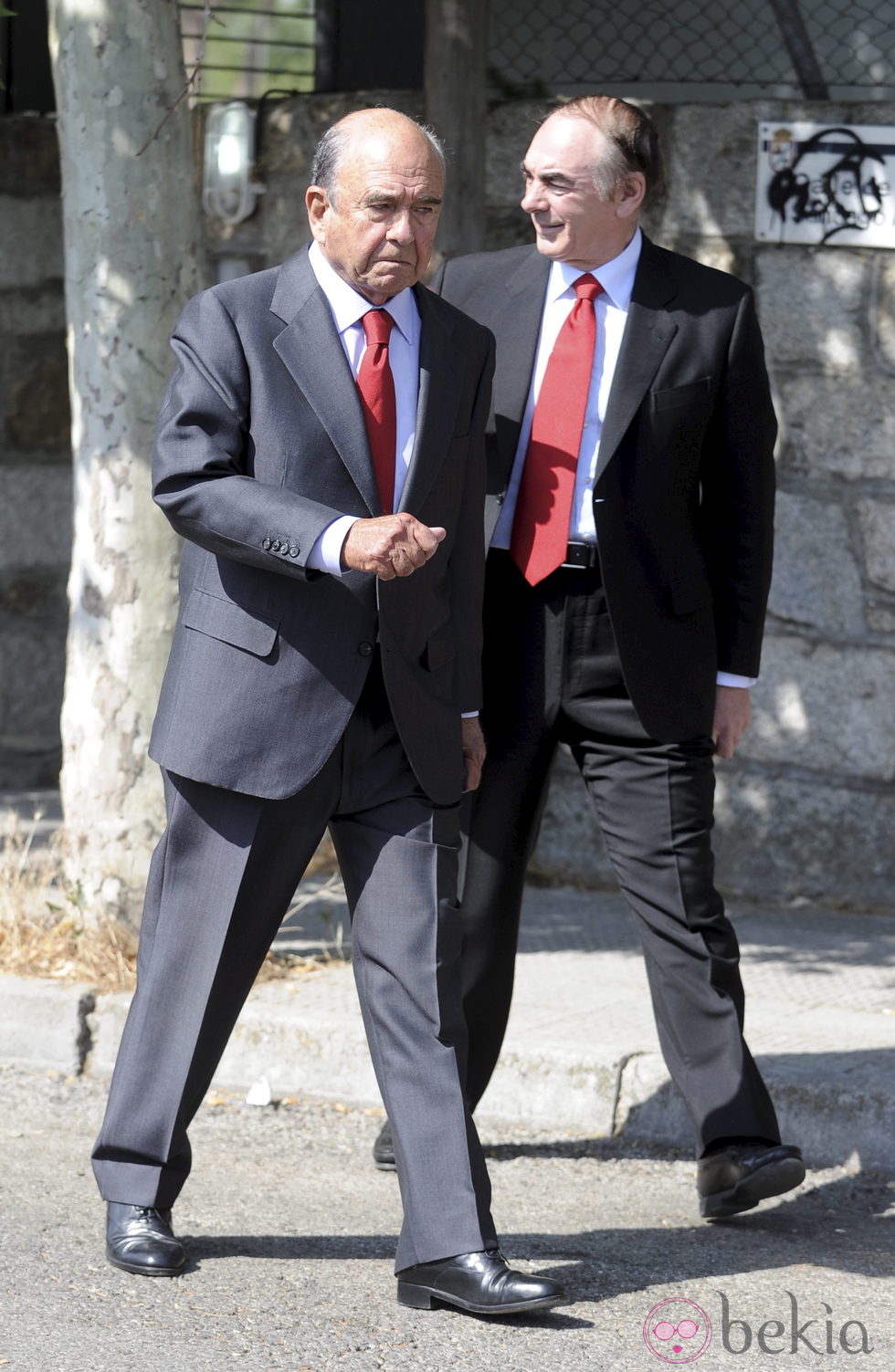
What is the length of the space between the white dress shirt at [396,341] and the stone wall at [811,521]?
2751 millimetres

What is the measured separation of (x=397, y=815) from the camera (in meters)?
3.41

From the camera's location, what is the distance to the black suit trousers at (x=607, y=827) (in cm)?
378

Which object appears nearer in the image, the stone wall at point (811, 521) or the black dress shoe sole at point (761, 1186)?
the black dress shoe sole at point (761, 1186)

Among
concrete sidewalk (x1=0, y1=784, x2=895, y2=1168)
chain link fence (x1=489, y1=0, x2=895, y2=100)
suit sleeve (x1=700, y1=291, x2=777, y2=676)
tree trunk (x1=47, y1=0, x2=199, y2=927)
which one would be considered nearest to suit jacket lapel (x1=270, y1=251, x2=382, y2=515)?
suit sleeve (x1=700, y1=291, x2=777, y2=676)

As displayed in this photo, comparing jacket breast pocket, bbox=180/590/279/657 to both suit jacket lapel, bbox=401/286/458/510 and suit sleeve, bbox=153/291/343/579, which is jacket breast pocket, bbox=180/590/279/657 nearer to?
suit sleeve, bbox=153/291/343/579

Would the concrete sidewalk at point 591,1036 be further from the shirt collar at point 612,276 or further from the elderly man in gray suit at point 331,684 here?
the shirt collar at point 612,276

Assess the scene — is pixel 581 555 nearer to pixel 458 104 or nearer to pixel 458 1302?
pixel 458 1302

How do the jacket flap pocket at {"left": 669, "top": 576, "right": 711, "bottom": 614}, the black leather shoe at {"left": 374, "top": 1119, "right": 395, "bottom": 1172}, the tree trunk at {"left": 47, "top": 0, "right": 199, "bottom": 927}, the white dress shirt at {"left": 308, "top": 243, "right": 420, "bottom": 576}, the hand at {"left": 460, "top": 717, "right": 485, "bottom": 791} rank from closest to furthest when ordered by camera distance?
the white dress shirt at {"left": 308, "top": 243, "right": 420, "bottom": 576}, the hand at {"left": 460, "top": 717, "right": 485, "bottom": 791}, the jacket flap pocket at {"left": 669, "top": 576, "right": 711, "bottom": 614}, the black leather shoe at {"left": 374, "top": 1119, "right": 395, "bottom": 1172}, the tree trunk at {"left": 47, "top": 0, "right": 199, "bottom": 927}

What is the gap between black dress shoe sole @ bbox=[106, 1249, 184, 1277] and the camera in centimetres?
340

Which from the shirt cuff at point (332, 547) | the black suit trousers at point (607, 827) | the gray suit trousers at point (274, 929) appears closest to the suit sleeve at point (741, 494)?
the black suit trousers at point (607, 827)

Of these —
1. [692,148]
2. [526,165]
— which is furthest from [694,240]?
[526,165]

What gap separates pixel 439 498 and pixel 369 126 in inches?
25.1

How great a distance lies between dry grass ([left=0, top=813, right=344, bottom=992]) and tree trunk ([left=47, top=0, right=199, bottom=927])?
80 mm

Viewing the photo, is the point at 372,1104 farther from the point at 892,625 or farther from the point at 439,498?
the point at 892,625
